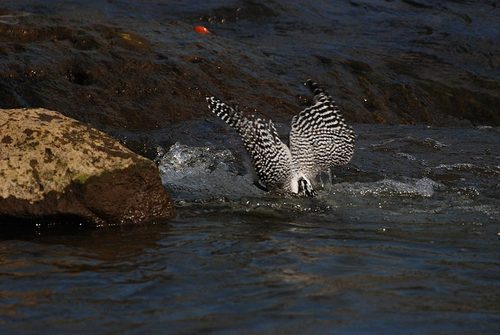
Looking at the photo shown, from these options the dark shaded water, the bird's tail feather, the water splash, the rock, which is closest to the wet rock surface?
the dark shaded water

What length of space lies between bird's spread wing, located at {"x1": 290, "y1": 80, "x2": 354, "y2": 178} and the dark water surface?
237 millimetres

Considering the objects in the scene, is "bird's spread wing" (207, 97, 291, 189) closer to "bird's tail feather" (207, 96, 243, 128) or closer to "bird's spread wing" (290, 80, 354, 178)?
"bird's tail feather" (207, 96, 243, 128)

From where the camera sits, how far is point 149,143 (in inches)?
362

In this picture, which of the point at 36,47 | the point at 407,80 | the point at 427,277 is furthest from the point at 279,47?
the point at 427,277

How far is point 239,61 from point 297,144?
3512 mm

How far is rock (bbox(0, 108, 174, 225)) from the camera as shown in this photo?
20.6ft

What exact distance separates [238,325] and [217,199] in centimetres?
315

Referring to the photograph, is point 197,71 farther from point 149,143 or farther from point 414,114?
point 414,114

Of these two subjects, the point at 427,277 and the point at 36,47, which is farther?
the point at 36,47

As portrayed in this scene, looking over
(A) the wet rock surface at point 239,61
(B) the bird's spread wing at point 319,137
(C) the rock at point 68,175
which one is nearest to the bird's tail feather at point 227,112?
(B) the bird's spread wing at point 319,137

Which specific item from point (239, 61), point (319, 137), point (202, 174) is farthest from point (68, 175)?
point (239, 61)

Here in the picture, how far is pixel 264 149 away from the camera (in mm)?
7594

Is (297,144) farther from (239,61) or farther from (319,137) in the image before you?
(239,61)

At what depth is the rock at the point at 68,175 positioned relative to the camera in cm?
627
